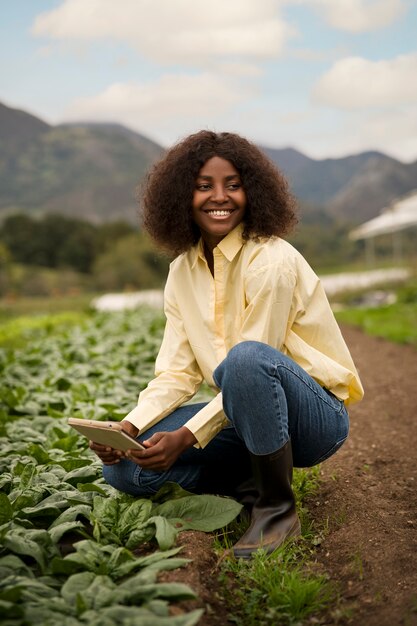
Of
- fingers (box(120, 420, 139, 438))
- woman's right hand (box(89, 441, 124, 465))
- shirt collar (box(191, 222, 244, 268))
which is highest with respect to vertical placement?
shirt collar (box(191, 222, 244, 268))

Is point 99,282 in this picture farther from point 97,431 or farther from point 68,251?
point 97,431

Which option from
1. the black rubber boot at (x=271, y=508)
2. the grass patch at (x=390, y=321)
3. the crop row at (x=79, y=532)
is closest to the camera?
the crop row at (x=79, y=532)

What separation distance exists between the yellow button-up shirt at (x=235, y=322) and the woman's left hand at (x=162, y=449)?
38 mm

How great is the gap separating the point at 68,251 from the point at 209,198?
29949 mm

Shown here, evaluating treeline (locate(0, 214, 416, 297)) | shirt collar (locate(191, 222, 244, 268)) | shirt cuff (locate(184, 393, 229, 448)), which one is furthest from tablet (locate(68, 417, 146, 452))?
treeline (locate(0, 214, 416, 297))

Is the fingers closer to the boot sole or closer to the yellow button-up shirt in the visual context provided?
the yellow button-up shirt

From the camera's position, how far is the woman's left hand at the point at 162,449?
2.34 metres

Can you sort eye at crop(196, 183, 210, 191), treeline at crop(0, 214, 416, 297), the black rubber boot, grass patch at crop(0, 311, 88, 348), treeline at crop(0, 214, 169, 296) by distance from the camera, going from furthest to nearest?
treeline at crop(0, 214, 416, 297), treeline at crop(0, 214, 169, 296), grass patch at crop(0, 311, 88, 348), eye at crop(196, 183, 210, 191), the black rubber boot

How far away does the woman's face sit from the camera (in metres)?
2.62

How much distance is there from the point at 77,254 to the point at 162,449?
3027 centimetres

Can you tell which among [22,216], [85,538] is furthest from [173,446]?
[22,216]

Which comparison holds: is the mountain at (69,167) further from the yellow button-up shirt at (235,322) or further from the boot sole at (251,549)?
the boot sole at (251,549)

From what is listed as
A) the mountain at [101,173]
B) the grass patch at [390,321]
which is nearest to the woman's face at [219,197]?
the grass patch at [390,321]

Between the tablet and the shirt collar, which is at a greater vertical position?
the shirt collar
